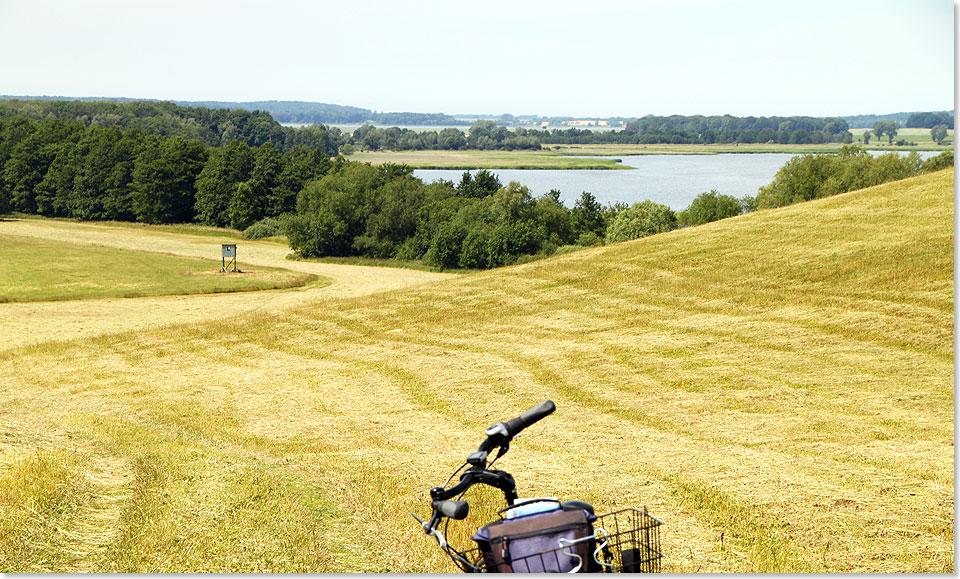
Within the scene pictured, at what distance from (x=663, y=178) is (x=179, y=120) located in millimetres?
Result: 98654

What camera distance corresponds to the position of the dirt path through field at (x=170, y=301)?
123ft

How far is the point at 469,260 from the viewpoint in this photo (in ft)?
226

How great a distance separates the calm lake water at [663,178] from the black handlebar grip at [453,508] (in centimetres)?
7659

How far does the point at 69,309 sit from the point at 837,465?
41.3 m

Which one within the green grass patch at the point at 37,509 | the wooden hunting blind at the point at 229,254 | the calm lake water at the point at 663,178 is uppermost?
the calm lake water at the point at 663,178

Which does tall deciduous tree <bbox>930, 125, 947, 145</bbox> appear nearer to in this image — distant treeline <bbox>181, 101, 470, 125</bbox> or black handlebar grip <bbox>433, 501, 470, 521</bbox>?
distant treeline <bbox>181, 101, 470, 125</bbox>


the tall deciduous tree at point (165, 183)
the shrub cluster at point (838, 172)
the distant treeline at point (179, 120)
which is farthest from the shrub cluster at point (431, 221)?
the distant treeline at point (179, 120)

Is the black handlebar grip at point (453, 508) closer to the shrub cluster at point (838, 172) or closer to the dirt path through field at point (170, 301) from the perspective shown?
the dirt path through field at point (170, 301)

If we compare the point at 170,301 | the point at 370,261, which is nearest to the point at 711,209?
the point at 370,261

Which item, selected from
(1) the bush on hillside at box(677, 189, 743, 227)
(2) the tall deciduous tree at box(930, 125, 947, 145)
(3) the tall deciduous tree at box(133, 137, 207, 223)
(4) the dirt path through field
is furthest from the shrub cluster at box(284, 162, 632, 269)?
(2) the tall deciduous tree at box(930, 125, 947, 145)

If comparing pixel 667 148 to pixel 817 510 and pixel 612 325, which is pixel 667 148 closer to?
pixel 612 325

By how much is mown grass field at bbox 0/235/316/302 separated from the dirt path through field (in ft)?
6.54

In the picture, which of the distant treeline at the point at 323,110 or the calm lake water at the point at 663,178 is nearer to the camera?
the distant treeline at the point at 323,110

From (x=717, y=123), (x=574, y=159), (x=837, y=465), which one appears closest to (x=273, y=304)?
(x=837, y=465)
